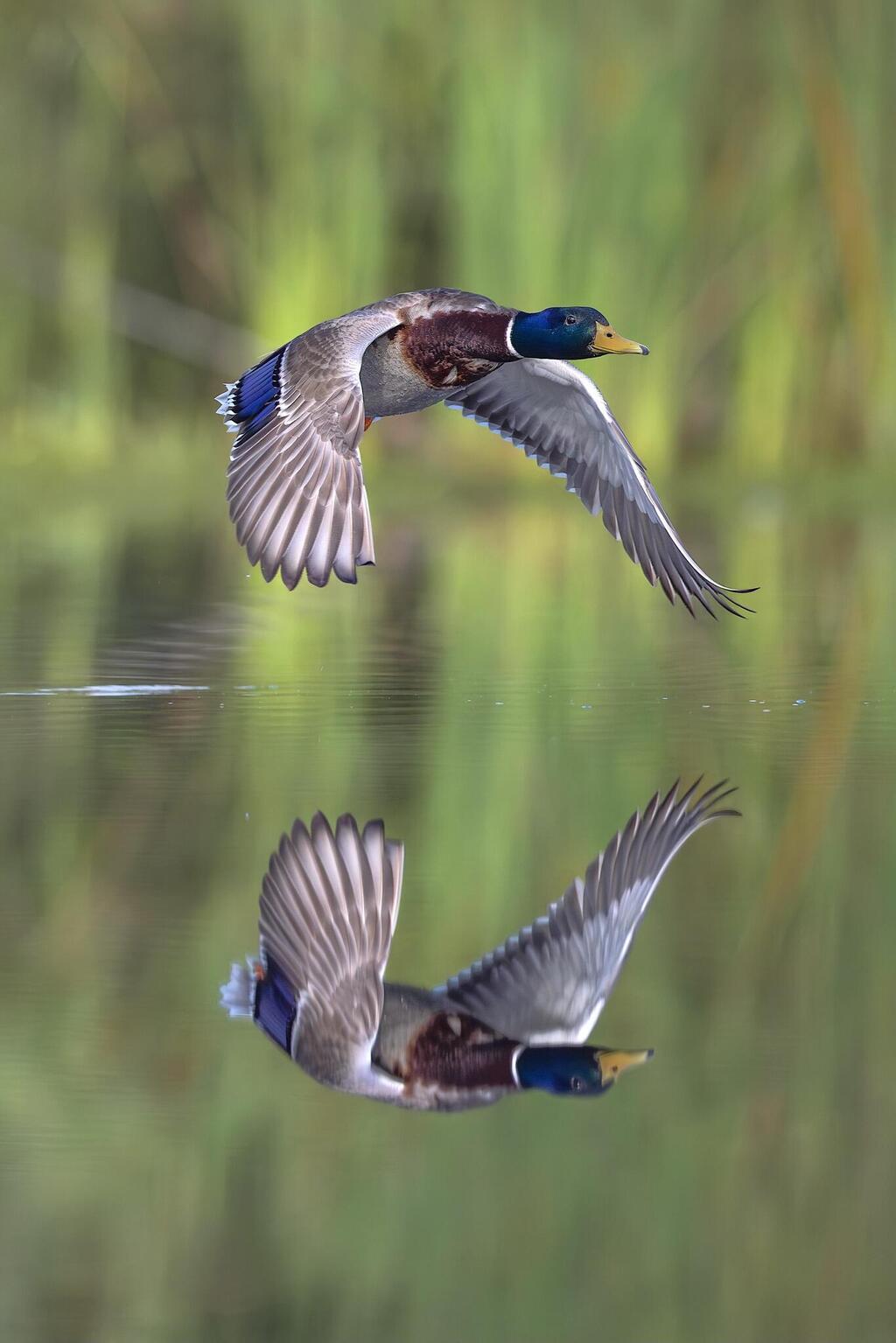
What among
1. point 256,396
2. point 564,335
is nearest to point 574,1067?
point 256,396

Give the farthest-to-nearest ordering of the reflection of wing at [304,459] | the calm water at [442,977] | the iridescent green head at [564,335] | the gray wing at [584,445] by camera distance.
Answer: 1. the gray wing at [584,445]
2. the iridescent green head at [564,335]
3. the reflection of wing at [304,459]
4. the calm water at [442,977]

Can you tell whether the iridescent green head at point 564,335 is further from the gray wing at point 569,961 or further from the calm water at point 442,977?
the gray wing at point 569,961

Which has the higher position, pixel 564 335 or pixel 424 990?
pixel 564 335

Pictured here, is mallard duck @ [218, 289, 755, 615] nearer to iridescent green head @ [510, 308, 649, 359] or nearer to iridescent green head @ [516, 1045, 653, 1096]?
iridescent green head @ [510, 308, 649, 359]

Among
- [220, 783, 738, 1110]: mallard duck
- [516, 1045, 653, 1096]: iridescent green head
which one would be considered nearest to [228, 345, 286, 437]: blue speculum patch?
[220, 783, 738, 1110]: mallard duck

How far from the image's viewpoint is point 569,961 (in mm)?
4004

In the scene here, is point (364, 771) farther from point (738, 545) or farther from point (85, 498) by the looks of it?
point (85, 498)

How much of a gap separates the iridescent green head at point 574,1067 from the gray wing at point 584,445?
3630 millimetres

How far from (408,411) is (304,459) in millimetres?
1585

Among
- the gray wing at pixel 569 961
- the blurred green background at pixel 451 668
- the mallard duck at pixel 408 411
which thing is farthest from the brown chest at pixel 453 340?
the gray wing at pixel 569 961

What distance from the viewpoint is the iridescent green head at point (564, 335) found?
282 inches

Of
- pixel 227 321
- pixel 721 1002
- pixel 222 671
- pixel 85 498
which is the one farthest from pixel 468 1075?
pixel 227 321

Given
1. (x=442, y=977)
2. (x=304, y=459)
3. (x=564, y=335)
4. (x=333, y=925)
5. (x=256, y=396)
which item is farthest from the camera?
(x=564, y=335)

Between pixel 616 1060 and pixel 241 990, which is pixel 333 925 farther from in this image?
pixel 616 1060
